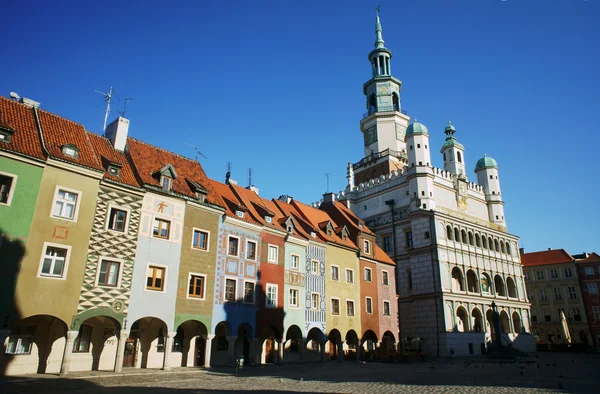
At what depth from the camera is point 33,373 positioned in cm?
1978

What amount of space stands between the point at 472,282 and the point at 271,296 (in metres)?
29.7

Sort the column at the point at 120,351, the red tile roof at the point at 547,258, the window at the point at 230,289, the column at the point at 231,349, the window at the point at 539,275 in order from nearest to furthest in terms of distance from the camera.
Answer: the column at the point at 120,351, the column at the point at 231,349, the window at the point at 230,289, the red tile roof at the point at 547,258, the window at the point at 539,275

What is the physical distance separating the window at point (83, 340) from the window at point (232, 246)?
29.4 ft

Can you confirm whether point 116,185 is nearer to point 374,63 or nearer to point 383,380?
point 383,380

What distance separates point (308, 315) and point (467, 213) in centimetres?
3034

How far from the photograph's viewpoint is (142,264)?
75.6 ft

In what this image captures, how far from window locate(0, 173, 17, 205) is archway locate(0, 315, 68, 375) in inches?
209

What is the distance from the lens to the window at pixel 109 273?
2144 centimetres

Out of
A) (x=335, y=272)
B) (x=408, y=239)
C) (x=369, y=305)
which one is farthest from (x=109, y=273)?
(x=408, y=239)

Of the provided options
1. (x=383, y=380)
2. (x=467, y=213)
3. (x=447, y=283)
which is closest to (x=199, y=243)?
(x=383, y=380)

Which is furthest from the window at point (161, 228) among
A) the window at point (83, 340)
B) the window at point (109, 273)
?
the window at point (83, 340)

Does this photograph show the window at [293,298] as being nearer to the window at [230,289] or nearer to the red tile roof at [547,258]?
the window at [230,289]

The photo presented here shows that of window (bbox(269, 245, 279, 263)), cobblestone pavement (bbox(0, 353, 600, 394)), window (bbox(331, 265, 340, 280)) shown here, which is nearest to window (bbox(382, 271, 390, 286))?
window (bbox(331, 265, 340, 280))

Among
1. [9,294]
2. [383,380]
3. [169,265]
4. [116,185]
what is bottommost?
[383,380]
